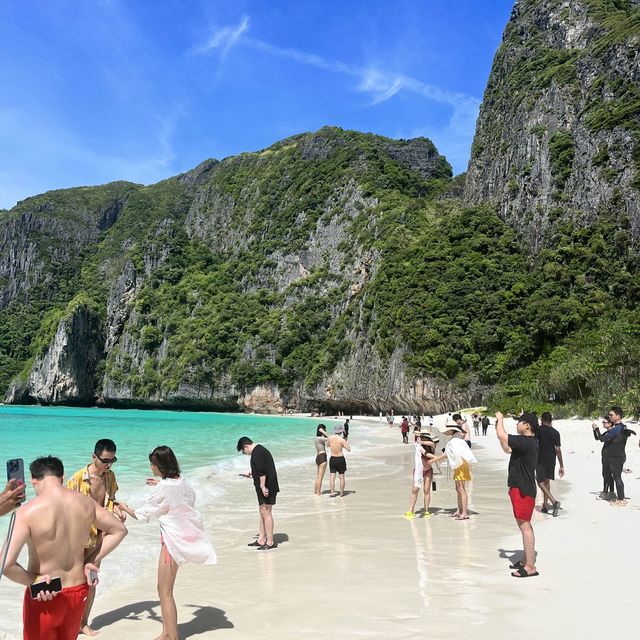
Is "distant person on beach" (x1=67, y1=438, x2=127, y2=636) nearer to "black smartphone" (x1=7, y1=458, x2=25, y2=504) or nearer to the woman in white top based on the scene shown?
the woman in white top

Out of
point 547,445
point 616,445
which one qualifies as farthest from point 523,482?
point 616,445

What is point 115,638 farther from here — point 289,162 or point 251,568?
point 289,162

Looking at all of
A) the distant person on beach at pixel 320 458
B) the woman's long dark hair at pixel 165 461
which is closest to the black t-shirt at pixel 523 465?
the woman's long dark hair at pixel 165 461

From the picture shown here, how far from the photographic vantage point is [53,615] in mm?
3352

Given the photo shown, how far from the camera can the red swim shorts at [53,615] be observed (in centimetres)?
333

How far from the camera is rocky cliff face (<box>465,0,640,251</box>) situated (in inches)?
2282

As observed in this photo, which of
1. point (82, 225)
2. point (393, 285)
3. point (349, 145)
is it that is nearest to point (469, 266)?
point (393, 285)

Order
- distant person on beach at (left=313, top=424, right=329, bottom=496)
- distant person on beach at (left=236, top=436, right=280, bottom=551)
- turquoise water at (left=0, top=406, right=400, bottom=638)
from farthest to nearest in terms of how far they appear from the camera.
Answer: distant person on beach at (left=313, top=424, right=329, bottom=496) < distant person on beach at (left=236, top=436, right=280, bottom=551) < turquoise water at (left=0, top=406, right=400, bottom=638)

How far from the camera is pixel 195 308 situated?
357ft

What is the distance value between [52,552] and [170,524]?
1771 millimetres

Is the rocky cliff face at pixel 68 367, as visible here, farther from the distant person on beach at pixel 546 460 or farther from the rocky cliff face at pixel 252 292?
the distant person on beach at pixel 546 460

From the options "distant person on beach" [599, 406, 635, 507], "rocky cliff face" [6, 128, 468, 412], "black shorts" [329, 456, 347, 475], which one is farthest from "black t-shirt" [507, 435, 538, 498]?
"rocky cliff face" [6, 128, 468, 412]

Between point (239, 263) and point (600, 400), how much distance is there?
298ft

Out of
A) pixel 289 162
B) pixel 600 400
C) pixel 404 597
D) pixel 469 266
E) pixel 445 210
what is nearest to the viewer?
pixel 404 597
